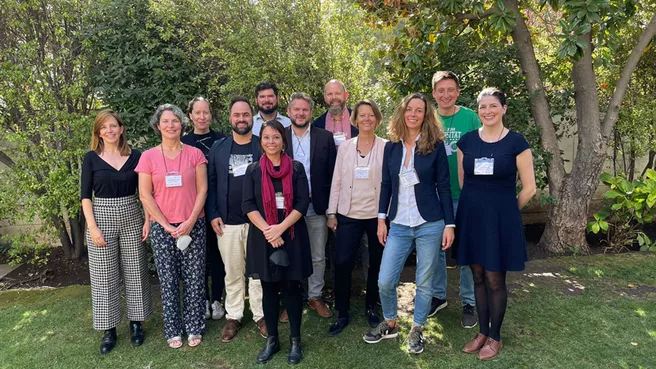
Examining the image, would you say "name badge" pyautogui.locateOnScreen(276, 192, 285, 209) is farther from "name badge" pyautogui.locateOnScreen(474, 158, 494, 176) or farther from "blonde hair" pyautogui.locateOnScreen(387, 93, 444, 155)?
"name badge" pyautogui.locateOnScreen(474, 158, 494, 176)

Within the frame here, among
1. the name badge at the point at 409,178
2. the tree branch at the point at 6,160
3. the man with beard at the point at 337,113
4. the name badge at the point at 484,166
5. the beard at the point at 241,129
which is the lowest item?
the name badge at the point at 409,178

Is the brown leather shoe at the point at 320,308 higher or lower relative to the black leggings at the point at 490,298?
lower

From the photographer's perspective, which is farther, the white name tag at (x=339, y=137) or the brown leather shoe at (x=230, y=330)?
the white name tag at (x=339, y=137)

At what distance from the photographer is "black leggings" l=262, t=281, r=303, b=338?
3.13 m

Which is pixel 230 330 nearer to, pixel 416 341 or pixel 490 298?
pixel 416 341

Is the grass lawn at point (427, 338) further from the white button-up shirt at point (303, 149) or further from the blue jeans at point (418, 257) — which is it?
the white button-up shirt at point (303, 149)

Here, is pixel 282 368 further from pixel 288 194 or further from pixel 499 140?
pixel 499 140

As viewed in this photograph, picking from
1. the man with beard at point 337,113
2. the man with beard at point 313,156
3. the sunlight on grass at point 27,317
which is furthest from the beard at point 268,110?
the sunlight on grass at point 27,317

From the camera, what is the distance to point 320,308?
13.0 feet

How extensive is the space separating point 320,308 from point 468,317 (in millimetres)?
1359

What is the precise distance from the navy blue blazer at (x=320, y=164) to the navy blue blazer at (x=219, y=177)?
0.47 m

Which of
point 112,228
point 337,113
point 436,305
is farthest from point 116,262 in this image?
point 436,305

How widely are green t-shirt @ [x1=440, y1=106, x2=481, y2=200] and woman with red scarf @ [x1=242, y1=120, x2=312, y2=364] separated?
1317 millimetres

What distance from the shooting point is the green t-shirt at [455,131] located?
11.5ft
